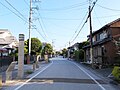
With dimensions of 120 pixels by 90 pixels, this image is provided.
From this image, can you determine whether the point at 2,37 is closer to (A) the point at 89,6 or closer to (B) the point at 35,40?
(B) the point at 35,40

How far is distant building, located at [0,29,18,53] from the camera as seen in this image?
54294 mm

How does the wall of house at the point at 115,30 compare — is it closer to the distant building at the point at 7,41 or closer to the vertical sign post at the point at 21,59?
the vertical sign post at the point at 21,59

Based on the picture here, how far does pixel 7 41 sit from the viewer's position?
58.9 metres

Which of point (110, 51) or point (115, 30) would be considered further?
point (115, 30)

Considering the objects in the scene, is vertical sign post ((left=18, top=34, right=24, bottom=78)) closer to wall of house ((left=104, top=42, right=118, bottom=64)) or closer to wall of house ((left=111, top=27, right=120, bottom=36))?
wall of house ((left=104, top=42, right=118, bottom=64))

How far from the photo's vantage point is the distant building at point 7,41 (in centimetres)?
5429

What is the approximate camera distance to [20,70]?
65.6 ft

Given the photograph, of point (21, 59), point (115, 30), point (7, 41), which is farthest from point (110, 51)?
point (7, 41)

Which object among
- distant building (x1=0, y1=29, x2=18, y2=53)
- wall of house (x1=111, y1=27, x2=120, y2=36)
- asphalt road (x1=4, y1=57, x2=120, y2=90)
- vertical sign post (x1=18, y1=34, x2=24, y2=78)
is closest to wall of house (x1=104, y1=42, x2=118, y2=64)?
wall of house (x1=111, y1=27, x2=120, y2=36)

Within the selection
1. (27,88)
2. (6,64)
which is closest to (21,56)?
(27,88)

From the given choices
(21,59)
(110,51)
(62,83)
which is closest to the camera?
(62,83)

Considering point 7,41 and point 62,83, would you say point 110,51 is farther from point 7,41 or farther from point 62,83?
point 7,41

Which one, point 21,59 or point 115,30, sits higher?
point 115,30

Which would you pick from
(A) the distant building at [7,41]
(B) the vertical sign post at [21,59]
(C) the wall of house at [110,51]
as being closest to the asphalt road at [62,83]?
(B) the vertical sign post at [21,59]
